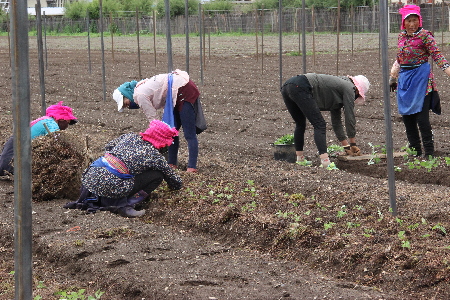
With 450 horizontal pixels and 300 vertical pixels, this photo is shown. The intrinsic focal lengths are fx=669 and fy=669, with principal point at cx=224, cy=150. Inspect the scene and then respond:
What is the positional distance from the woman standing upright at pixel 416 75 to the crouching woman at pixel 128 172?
297 cm

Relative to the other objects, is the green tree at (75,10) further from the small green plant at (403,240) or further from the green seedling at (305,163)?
the small green plant at (403,240)

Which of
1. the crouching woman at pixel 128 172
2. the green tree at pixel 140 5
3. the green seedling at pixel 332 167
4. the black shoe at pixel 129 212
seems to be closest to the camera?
the crouching woman at pixel 128 172

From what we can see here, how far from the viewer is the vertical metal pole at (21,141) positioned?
2.70 metres

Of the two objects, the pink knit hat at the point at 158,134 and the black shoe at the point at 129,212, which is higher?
the pink knit hat at the point at 158,134

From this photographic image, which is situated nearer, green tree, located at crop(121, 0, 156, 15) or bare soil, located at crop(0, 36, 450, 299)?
bare soil, located at crop(0, 36, 450, 299)

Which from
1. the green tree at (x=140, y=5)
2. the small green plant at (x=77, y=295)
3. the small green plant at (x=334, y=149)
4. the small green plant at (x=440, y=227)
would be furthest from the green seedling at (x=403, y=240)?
the green tree at (x=140, y=5)

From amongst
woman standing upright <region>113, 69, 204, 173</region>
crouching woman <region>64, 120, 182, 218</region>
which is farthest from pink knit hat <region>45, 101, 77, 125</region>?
crouching woman <region>64, 120, 182, 218</region>

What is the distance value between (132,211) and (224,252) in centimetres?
132

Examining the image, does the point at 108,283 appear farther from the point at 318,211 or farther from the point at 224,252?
the point at 318,211

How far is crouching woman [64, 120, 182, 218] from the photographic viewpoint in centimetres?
553

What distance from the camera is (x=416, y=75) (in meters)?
7.22

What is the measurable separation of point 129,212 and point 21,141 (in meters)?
2.96

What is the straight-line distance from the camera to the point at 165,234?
501 cm

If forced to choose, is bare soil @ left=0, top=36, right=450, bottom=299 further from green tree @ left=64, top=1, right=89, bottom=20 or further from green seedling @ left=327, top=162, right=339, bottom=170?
green tree @ left=64, top=1, right=89, bottom=20
